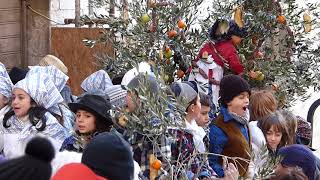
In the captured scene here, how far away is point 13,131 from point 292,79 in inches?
126

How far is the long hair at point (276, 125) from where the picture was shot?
5980 mm

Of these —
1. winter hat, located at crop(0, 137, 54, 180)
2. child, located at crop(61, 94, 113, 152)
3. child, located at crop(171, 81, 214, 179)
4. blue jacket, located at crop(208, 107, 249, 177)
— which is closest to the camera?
winter hat, located at crop(0, 137, 54, 180)

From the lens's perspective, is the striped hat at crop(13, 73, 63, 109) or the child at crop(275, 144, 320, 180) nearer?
the child at crop(275, 144, 320, 180)

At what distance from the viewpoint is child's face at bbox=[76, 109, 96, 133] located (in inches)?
199

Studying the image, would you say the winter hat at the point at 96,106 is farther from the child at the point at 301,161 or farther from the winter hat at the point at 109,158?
the winter hat at the point at 109,158

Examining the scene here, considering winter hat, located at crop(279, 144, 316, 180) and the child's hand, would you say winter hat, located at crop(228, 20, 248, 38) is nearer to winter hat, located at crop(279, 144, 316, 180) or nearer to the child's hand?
winter hat, located at crop(279, 144, 316, 180)

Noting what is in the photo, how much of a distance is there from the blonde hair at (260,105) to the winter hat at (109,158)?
3.27 metres

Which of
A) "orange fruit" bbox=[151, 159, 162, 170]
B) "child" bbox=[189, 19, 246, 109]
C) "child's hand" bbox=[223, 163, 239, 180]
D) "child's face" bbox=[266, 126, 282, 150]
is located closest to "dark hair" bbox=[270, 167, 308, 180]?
"child's hand" bbox=[223, 163, 239, 180]

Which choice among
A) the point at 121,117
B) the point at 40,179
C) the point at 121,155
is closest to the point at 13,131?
the point at 121,117

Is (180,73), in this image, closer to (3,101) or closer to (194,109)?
(3,101)

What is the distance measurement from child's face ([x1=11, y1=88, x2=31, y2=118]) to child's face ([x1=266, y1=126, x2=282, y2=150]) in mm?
1843

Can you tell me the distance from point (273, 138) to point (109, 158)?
2884 mm

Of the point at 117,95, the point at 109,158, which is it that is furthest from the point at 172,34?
the point at 109,158

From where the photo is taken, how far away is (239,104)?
588 cm
